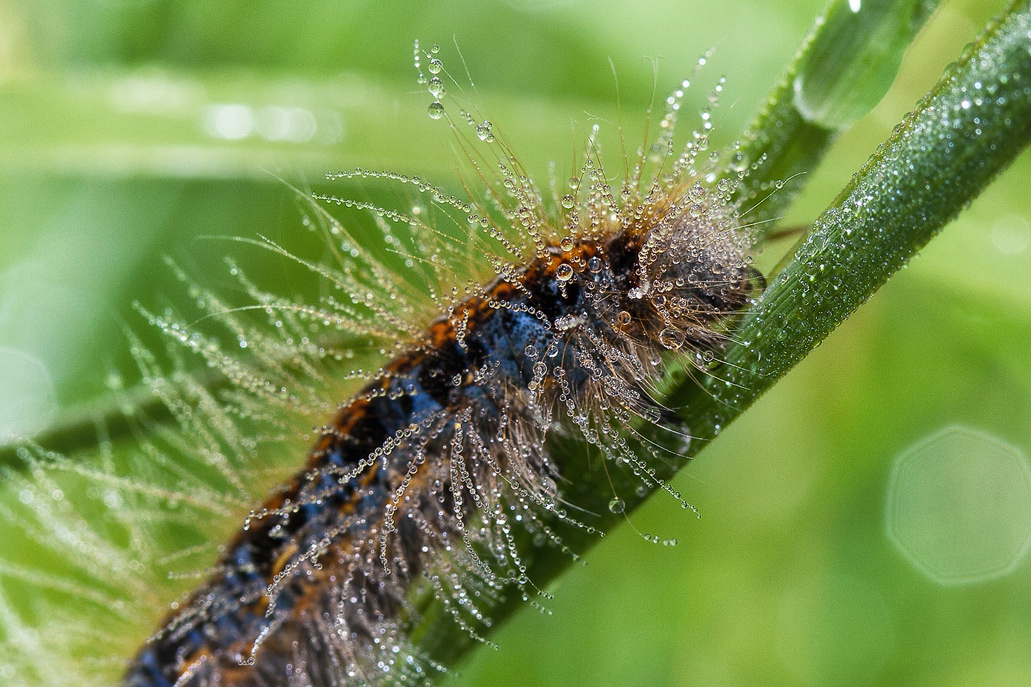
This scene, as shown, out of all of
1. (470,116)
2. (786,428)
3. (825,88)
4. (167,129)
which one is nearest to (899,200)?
(825,88)

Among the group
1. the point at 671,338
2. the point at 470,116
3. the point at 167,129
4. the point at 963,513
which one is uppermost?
the point at 167,129

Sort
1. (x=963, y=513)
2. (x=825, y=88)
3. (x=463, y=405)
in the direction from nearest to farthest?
(x=825, y=88) < (x=463, y=405) < (x=963, y=513)

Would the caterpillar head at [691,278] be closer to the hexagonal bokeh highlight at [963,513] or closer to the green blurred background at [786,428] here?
the green blurred background at [786,428]

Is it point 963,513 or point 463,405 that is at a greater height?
point 463,405

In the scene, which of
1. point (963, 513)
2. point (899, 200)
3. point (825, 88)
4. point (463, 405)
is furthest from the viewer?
point (963, 513)

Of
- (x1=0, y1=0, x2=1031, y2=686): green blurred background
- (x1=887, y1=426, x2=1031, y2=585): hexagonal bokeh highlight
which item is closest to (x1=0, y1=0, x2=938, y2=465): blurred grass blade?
(x1=0, y1=0, x2=1031, y2=686): green blurred background

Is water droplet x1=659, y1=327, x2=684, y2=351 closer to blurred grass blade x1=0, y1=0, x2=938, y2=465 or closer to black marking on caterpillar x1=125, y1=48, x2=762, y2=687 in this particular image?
black marking on caterpillar x1=125, y1=48, x2=762, y2=687

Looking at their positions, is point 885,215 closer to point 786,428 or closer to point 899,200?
point 899,200
